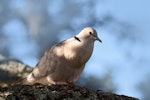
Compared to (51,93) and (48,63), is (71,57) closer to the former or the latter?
(48,63)

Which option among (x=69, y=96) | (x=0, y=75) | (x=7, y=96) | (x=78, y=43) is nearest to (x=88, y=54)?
(x=78, y=43)

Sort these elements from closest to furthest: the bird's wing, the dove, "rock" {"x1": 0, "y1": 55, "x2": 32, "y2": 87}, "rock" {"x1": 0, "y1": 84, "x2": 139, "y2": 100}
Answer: "rock" {"x1": 0, "y1": 84, "x2": 139, "y2": 100} → the dove → the bird's wing → "rock" {"x1": 0, "y1": 55, "x2": 32, "y2": 87}

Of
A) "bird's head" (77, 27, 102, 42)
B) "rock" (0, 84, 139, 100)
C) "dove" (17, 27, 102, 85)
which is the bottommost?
"rock" (0, 84, 139, 100)

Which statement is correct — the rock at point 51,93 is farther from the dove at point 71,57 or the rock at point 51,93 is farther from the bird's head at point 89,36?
the bird's head at point 89,36

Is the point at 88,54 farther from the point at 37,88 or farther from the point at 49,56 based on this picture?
the point at 37,88

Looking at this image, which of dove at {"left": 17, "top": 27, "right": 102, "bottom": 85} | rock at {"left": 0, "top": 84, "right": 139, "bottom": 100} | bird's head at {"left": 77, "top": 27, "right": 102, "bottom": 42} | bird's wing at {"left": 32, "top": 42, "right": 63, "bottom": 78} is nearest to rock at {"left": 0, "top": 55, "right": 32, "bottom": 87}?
bird's wing at {"left": 32, "top": 42, "right": 63, "bottom": 78}

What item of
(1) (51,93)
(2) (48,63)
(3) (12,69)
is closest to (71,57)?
(2) (48,63)

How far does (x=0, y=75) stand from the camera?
577 inches

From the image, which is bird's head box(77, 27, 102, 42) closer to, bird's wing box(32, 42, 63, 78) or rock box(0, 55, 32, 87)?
bird's wing box(32, 42, 63, 78)

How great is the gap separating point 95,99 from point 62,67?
1.79 metres

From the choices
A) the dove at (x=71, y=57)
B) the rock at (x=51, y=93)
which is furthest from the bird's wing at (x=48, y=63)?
the rock at (x=51, y=93)

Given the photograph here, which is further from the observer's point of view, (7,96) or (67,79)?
(67,79)

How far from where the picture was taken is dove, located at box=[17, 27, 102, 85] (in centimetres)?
954

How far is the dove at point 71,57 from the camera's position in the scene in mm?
9539
